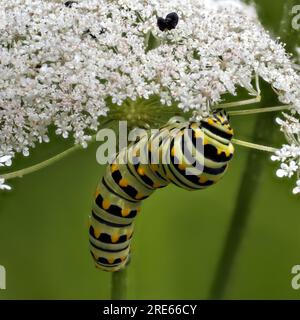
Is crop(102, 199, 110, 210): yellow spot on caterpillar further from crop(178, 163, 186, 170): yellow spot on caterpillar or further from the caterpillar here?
crop(178, 163, 186, 170): yellow spot on caterpillar

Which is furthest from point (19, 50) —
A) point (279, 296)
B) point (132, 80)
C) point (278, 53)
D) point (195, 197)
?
point (279, 296)

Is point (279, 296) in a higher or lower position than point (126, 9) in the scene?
lower

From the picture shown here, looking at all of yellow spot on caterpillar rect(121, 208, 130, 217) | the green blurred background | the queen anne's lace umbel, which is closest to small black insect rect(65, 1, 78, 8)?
the queen anne's lace umbel

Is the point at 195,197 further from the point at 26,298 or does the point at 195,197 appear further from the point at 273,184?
the point at 26,298

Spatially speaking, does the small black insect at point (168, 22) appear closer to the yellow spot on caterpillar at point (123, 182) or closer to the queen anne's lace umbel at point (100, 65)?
the queen anne's lace umbel at point (100, 65)

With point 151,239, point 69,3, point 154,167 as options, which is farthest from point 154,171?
point 151,239
